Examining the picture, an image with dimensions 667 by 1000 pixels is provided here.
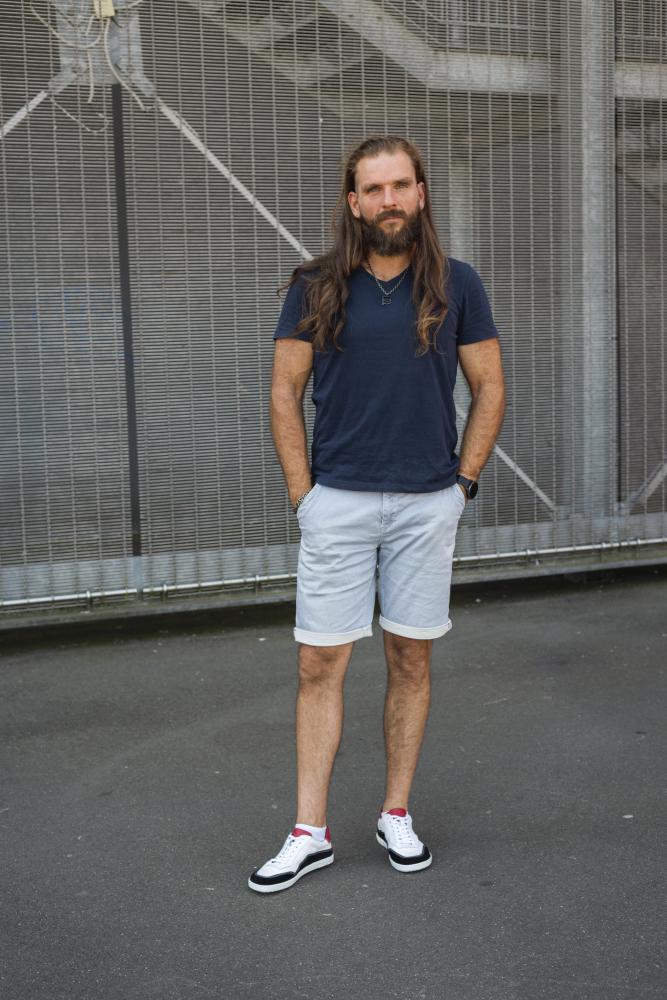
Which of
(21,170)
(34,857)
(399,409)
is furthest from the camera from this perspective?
(21,170)

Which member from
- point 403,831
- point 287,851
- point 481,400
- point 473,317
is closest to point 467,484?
point 481,400

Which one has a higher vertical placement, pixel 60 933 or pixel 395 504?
pixel 395 504

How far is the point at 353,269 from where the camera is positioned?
11.2ft

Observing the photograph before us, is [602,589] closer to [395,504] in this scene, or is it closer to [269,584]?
[269,584]

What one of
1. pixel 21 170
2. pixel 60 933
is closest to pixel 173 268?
pixel 21 170

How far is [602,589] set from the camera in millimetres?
7418

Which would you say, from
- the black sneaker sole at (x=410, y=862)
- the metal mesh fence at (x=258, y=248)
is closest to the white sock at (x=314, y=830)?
the black sneaker sole at (x=410, y=862)

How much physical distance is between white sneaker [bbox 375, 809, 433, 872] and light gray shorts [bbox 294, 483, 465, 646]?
56cm

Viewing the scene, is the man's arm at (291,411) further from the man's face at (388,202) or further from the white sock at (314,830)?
the white sock at (314,830)

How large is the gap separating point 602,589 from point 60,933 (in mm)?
4949

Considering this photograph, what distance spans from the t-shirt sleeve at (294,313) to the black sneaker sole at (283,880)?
1517 mm

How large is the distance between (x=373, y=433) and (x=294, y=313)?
412 mm

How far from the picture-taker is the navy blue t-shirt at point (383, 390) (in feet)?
11.0

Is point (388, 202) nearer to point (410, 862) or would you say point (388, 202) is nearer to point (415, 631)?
point (415, 631)
